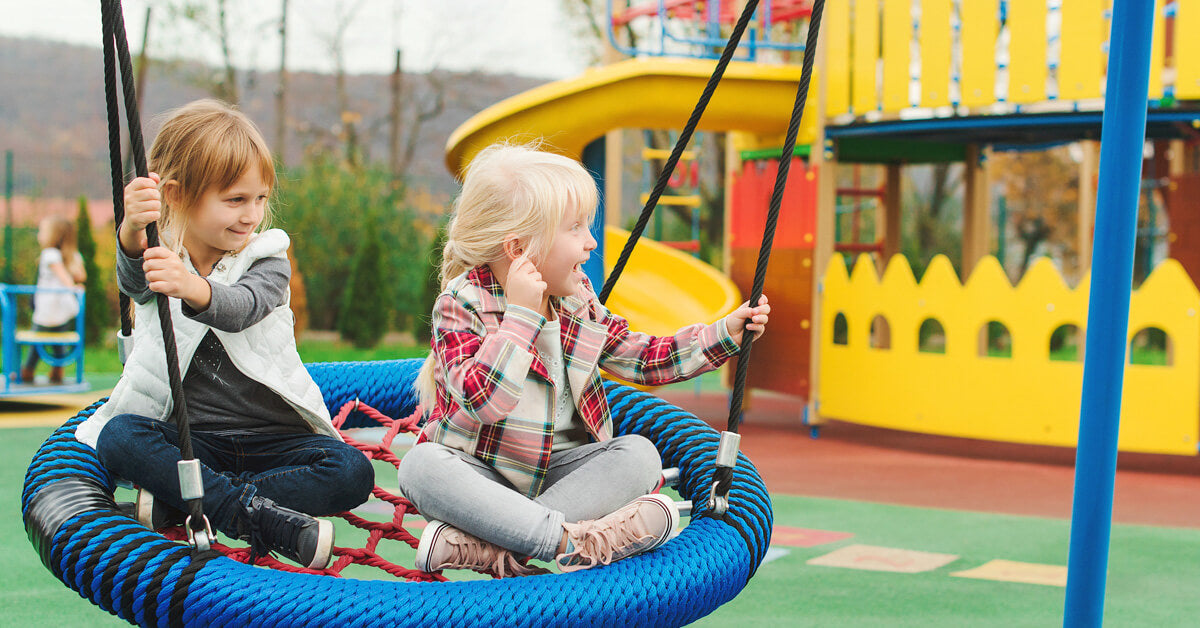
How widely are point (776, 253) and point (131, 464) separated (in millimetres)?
4951

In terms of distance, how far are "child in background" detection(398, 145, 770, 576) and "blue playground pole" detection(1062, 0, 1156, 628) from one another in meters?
0.51

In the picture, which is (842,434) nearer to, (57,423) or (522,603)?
(57,423)

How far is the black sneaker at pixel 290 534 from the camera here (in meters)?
1.61

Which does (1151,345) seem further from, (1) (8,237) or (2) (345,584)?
(2) (345,584)

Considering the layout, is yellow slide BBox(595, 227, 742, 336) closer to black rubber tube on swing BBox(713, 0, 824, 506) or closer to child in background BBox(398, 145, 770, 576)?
child in background BBox(398, 145, 770, 576)

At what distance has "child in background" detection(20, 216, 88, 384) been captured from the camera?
6.64 meters

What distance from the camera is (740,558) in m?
A: 1.51

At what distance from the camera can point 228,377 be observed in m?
1.85

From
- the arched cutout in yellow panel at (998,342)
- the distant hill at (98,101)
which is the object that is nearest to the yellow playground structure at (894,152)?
the arched cutout in yellow panel at (998,342)

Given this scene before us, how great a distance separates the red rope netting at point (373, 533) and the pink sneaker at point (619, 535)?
0.23 meters

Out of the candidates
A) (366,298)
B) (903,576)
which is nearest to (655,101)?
(903,576)

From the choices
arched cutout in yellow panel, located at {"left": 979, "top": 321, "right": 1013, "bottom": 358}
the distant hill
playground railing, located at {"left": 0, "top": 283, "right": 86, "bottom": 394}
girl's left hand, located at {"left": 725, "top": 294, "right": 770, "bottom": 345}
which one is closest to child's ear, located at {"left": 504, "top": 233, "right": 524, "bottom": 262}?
girl's left hand, located at {"left": 725, "top": 294, "right": 770, "bottom": 345}

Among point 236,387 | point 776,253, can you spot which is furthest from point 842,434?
point 236,387

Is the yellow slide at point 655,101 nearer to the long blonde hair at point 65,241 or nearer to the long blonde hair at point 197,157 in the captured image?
the long blonde hair at point 65,241
